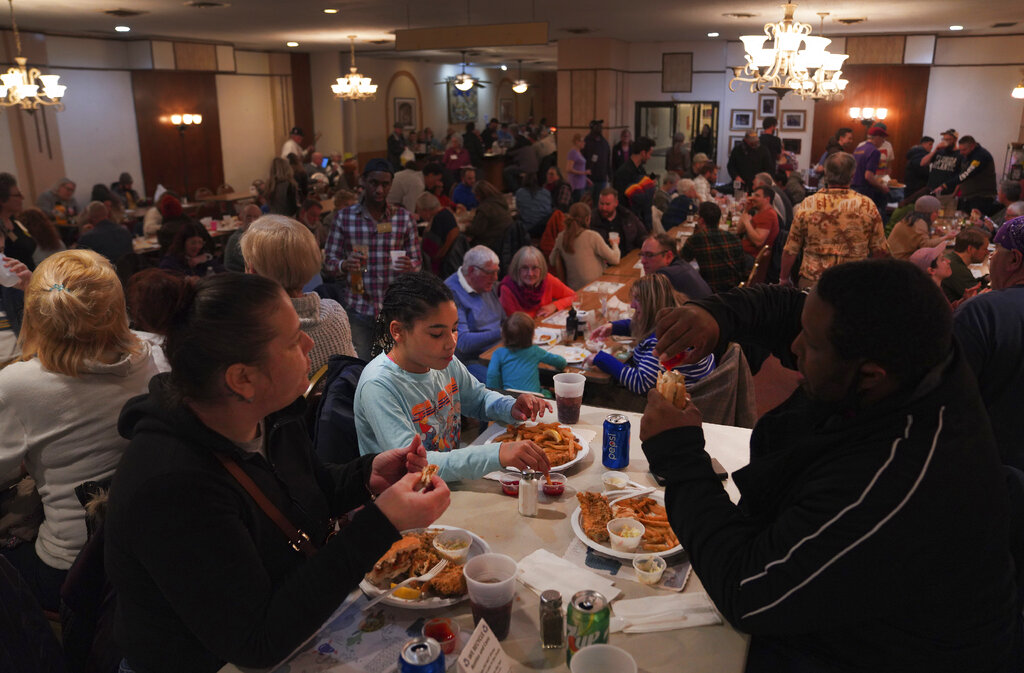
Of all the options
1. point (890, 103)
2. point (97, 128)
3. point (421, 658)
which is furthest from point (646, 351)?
point (890, 103)

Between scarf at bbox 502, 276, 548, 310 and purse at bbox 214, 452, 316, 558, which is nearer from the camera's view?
purse at bbox 214, 452, 316, 558

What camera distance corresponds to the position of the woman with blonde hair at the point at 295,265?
3.12 metres

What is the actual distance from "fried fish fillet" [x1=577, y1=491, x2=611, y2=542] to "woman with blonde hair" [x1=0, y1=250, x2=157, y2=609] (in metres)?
1.47

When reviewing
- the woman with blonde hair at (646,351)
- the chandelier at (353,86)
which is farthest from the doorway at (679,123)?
the woman with blonde hair at (646,351)

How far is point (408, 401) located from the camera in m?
2.42

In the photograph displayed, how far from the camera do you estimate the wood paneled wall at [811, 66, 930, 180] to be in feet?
45.3

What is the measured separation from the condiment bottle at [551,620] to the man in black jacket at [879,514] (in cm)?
30

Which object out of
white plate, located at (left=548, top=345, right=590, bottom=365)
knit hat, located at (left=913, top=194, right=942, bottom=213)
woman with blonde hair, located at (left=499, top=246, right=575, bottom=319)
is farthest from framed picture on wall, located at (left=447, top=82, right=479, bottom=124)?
white plate, located at (left=548, top=345, right=590, bottom=365)

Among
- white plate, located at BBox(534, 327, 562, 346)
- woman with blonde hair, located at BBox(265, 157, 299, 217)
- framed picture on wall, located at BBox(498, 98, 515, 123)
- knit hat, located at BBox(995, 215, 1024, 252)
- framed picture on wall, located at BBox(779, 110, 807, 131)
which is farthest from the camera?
framed picture on wall, located at BBox(498, 98, 515, 123)

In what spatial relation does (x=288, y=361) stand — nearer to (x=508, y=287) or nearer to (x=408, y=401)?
(x=408, y=401)

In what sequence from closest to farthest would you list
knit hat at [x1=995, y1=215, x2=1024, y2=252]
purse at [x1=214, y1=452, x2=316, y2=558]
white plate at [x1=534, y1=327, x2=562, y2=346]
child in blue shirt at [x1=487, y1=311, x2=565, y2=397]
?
purse at [x1=214, y1=452, x2=316, y2=558], knit hat at [x1=995, y1=215, x2=1024, y2=252], child in blue shirt at [x1=487, y1=311, x2=565, y2=397], white plate at [x1=534, y1=327, x2=562, y2=346]

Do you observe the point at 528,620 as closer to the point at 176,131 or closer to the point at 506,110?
the point at 176,131

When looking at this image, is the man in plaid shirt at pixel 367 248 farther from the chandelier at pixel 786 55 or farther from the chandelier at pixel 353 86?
the chandelier at pixel 353 86

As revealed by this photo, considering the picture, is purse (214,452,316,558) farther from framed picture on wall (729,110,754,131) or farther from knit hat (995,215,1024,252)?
framed picture on wall (729,110,754,131)
